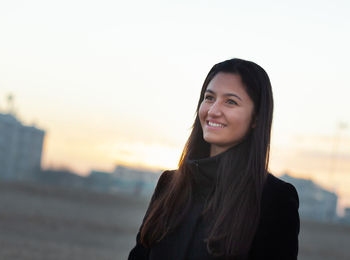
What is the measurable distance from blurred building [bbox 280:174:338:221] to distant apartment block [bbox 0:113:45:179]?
3736 centimetres

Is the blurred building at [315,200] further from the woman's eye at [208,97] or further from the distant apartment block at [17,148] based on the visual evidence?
the woman's eye at [208,97]

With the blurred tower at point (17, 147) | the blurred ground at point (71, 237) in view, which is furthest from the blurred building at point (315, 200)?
the blurred ground at point (71, 237)

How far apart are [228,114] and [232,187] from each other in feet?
0.89

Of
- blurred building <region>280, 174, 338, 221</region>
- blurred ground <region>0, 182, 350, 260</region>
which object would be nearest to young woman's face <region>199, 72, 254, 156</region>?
blurred ground <region>0, 182, 350, 260</region>

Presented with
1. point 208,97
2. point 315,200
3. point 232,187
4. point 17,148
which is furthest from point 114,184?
point 232,187

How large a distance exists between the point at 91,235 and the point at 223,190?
16.9 meters

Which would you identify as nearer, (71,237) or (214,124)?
(214,124)

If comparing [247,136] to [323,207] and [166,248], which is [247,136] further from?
[323,207]

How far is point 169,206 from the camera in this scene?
7.84ft

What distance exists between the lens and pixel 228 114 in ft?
7.51

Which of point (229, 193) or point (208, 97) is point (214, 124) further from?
point (229, 193)

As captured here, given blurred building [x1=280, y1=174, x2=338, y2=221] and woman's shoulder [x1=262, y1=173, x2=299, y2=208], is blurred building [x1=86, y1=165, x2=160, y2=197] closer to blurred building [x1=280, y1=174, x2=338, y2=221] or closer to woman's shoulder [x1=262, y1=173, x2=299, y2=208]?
blurred building [x1=280, y1=174, x2=338, y2=221]

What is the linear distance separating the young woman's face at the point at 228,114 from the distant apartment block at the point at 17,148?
87.4 m

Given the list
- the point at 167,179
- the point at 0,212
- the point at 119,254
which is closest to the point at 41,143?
the point at 0,212
